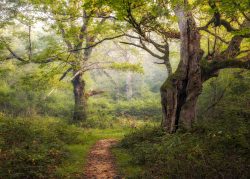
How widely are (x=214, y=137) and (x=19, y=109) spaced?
1761cm

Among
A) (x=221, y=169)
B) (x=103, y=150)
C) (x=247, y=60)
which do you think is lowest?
(x=103, y=150)

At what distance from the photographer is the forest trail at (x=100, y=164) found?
26.7ft

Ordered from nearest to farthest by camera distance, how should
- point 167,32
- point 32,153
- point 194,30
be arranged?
point 32,153 → point 194,30 → point 167,32

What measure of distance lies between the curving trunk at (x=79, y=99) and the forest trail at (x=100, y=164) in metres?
8.56

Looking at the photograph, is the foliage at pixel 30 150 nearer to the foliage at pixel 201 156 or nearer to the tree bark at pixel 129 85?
the foliage at pixel 201 156

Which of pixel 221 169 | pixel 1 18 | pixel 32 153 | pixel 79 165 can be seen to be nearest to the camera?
pixel 221 169

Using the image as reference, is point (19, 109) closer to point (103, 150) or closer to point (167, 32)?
point (103, 150)

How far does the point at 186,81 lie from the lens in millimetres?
11797

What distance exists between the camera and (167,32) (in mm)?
13273

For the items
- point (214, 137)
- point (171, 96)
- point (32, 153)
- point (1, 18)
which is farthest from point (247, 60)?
point (1, 18)

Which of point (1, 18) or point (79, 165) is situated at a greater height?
point (1, 18)

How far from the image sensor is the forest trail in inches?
321

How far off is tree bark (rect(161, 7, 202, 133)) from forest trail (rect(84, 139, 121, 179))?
275 centimetres

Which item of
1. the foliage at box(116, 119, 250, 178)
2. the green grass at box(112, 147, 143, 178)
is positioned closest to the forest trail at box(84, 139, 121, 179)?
the green grass at box(112, 147, 143, 178)
